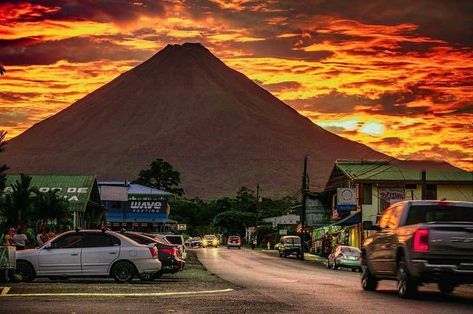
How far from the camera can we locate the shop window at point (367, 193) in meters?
77.6

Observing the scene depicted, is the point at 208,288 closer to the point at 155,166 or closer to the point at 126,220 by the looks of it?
the point at 126,220

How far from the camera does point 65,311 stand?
17.1m

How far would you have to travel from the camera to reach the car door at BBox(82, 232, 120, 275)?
94.2 feet

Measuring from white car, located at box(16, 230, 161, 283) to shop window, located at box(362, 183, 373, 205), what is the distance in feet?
165

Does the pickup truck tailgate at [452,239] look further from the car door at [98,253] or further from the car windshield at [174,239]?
the car windshield at [174,239]

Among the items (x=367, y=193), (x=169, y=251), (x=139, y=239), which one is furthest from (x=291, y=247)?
(x=139, y=239)

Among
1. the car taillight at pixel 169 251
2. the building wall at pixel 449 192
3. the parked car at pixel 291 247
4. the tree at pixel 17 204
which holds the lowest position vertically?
the car taillight at pixel 169 251

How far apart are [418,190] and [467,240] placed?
196ft

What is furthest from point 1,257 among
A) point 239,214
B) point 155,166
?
point 155,166

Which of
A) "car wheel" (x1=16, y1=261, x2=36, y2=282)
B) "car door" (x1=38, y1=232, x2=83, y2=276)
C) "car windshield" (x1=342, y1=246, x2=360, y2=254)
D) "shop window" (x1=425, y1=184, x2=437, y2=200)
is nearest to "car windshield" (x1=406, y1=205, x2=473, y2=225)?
"car door" (x1=38, y1=232, x2=83, y2=276)

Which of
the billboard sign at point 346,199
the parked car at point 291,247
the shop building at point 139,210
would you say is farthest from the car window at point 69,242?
the shop building at point 139,210

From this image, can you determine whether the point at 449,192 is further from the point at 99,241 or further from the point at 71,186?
the point at 99,241

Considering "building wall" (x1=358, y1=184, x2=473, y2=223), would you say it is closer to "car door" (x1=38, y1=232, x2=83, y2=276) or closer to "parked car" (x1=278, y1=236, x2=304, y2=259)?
"parked car" (x1=278, y1=236, x2=304, y2=259)

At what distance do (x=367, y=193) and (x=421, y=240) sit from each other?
58.0 metres
